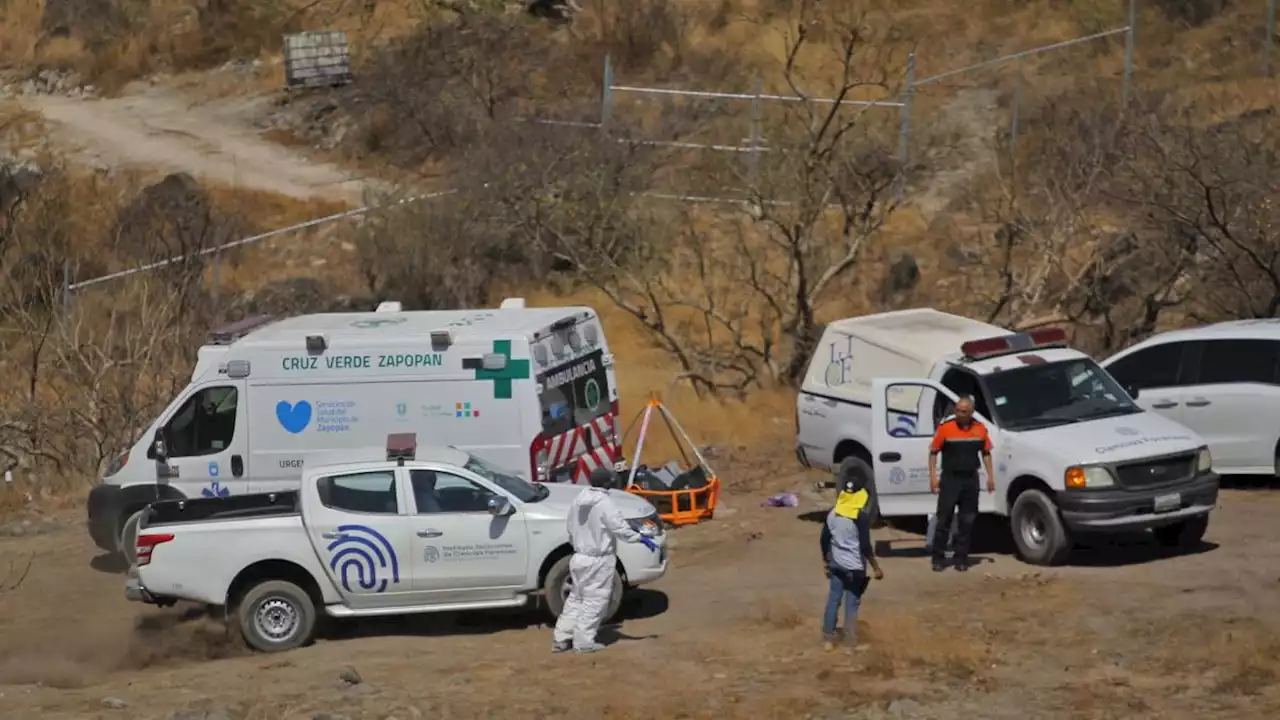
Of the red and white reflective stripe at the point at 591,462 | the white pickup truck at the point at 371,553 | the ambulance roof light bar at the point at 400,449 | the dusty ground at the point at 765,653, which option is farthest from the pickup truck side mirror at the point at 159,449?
the red and white reflective stripe at the point at 591,462

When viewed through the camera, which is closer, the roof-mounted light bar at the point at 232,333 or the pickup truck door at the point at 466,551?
the pickup truck door at the point at 466,551

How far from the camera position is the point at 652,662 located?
37.8ft

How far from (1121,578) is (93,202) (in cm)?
2569

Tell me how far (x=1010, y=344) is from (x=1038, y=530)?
6.05ft

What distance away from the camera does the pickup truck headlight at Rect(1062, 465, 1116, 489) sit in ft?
43.9

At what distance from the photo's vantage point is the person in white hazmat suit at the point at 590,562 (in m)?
11.8

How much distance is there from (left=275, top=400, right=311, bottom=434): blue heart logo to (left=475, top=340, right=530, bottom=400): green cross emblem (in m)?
1.65

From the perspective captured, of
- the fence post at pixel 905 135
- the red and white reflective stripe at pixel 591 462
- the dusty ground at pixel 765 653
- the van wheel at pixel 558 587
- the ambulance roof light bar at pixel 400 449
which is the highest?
the fence post at pixel 905 135

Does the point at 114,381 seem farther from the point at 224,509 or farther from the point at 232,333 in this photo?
the point at 224,509

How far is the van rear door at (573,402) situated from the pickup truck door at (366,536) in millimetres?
2191

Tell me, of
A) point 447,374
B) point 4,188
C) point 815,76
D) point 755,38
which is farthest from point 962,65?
point 447,374

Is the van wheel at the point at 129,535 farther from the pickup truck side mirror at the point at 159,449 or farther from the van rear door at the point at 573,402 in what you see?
the van rear door at the point at 573,402

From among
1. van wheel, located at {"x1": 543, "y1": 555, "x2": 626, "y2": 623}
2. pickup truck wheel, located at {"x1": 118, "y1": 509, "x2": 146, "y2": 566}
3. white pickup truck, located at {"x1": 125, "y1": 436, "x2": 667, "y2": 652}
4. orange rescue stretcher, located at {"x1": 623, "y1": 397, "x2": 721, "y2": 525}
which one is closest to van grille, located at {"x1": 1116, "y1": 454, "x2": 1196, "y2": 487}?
white pickup truck, located at {"x1": 125, "y1": 436, "x2": 667, "y2": 652}

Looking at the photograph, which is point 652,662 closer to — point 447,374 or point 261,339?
point 447,374
